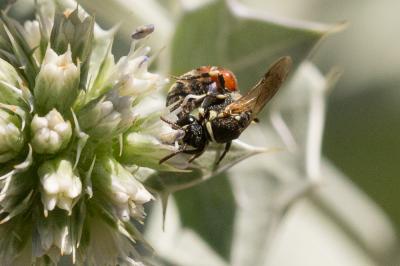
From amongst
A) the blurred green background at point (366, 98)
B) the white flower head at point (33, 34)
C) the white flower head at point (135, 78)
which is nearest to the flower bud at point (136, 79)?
the white flower head at point (135, 78)

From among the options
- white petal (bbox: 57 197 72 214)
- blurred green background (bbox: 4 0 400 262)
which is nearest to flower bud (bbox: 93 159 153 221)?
white petal (bbox: 57 197 72 214)

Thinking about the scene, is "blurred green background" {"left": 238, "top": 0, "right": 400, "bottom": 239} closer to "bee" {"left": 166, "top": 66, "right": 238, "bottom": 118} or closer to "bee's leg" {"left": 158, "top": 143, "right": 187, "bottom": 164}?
"bee" {"left": 166, "top": 66, "right": 238, "bottom": 118}

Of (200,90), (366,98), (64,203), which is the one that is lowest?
(366,98)

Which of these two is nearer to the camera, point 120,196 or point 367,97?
point 120,196

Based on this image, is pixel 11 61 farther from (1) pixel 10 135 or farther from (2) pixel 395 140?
(2) pixel 395 140

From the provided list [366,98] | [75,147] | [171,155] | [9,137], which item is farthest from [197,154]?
[366,98]

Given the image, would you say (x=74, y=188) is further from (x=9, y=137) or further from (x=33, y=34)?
(x=33, y=34)

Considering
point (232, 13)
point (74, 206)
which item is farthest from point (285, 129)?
point (74, 206)
